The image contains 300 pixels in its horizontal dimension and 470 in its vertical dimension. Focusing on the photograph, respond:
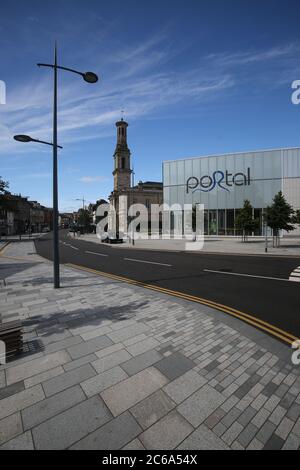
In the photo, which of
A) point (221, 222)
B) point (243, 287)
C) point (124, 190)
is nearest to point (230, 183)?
point (221, 222)

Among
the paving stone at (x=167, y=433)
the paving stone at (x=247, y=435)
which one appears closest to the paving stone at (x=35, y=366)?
the paving stone at (x=167, y=433)

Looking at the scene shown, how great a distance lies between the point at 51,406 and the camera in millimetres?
3180

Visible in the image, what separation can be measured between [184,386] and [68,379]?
178 centimetres

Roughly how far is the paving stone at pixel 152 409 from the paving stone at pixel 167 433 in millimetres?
79

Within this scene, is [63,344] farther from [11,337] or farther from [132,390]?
[132,390]

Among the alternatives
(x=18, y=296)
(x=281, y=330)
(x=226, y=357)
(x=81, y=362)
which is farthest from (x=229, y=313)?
(x=18, y=296)

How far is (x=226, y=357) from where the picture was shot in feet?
14.4

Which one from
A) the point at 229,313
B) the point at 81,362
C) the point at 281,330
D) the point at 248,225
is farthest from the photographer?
the point at 248,225

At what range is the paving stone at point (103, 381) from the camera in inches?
138

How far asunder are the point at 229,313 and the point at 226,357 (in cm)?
231

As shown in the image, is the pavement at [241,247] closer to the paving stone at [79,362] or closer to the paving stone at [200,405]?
the paving stone at [200,405]
